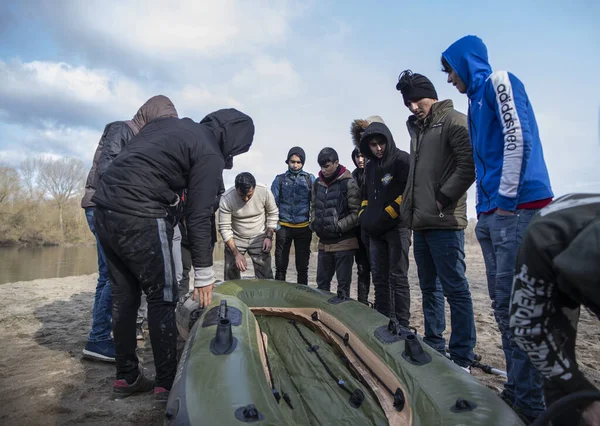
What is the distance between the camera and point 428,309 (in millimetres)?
3014

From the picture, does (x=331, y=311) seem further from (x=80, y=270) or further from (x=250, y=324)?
(x=80, y=270)

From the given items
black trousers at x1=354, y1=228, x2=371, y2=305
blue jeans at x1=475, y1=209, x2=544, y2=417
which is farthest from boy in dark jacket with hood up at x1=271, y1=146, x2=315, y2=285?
blue jeans at x1=475, y1=209, x2=544, y2=417

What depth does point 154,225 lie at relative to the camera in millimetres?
2381

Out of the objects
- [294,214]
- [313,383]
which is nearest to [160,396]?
[313,383]

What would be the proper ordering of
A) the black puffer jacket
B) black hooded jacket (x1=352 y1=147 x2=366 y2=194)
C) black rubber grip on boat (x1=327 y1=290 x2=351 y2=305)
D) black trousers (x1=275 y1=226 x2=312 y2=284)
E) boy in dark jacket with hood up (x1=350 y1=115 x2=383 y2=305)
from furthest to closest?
black trousers (x1=275 y1=226 x2=312 y2=284) → black hooded jacket (x1=352 y1=147 x2=366 y2=194) → boy in dark jacket with hood up (x1=350 y1=115 x2=383 y2=305) → the black puffer jacket → black rubber grip on boat (x1=327 y1=290 x2=351 y2=305)

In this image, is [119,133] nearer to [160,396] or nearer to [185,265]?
[185,265]

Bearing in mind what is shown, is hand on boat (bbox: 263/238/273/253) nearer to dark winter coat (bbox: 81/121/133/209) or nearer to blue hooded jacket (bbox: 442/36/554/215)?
dark winter coat (bbox: 81/121/133/209)

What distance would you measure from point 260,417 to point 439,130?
242 centimetres

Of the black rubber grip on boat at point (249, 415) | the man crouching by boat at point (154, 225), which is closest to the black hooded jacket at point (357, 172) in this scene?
the man crouching by boat at point (154, 225)

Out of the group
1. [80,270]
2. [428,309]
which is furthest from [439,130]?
[80,270]

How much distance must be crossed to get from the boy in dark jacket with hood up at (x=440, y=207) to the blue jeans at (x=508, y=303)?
1.60 ft

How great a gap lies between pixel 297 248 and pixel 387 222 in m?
1.74

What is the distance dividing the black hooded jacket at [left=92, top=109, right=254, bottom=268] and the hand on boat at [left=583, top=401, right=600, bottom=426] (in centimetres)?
202

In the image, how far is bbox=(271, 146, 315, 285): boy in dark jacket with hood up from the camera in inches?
196
